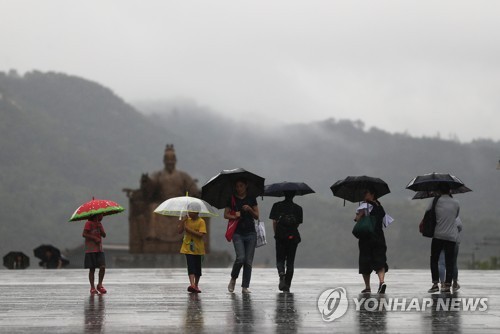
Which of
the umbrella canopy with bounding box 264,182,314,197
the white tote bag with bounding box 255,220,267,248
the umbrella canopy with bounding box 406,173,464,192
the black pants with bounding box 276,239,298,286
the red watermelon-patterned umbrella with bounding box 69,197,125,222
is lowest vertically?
the black pants with bounding box 276,239,298,286

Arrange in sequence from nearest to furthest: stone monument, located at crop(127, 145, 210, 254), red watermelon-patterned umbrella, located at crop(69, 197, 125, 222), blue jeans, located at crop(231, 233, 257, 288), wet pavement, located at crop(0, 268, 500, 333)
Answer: wet pavement, located at crop(0, 268, 500, 333)
red watermelon-patterned umbrella, located at crop(69, 197, 125, 222)
blue jeans, located at crop(231, 233, 257, 288)
stone monument, located at crop(127, 145, 210, 254)

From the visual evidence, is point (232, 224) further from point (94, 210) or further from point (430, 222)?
point (430, 222)

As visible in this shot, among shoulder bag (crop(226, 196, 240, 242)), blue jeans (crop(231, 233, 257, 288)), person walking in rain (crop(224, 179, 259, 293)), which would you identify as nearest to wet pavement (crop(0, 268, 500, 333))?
blue jeans (crop(231, 233, 257, 288))

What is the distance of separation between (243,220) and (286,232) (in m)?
0.77

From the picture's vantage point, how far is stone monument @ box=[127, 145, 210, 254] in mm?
39062

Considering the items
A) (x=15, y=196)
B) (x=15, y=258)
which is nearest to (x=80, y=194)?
Answer: (x=15, y=196)

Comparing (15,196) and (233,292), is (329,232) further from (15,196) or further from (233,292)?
(233,292)

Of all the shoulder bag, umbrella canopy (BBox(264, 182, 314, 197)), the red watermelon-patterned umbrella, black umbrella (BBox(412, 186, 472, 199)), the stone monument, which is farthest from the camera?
the stone monument

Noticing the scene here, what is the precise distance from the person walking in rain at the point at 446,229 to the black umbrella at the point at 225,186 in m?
2.75

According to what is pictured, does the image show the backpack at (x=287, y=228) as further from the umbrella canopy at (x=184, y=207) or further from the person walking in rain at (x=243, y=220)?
the umbrella canopy at (x=184, y=207)

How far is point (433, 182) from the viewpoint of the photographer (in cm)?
1683

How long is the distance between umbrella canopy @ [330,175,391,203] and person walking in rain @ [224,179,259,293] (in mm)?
1495

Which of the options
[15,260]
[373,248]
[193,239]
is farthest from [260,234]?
[15,260]

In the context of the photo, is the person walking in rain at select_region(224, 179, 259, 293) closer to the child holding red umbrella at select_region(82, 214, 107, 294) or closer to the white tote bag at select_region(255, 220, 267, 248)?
the white tote bag at select_region(255, 220, 267, 248)
